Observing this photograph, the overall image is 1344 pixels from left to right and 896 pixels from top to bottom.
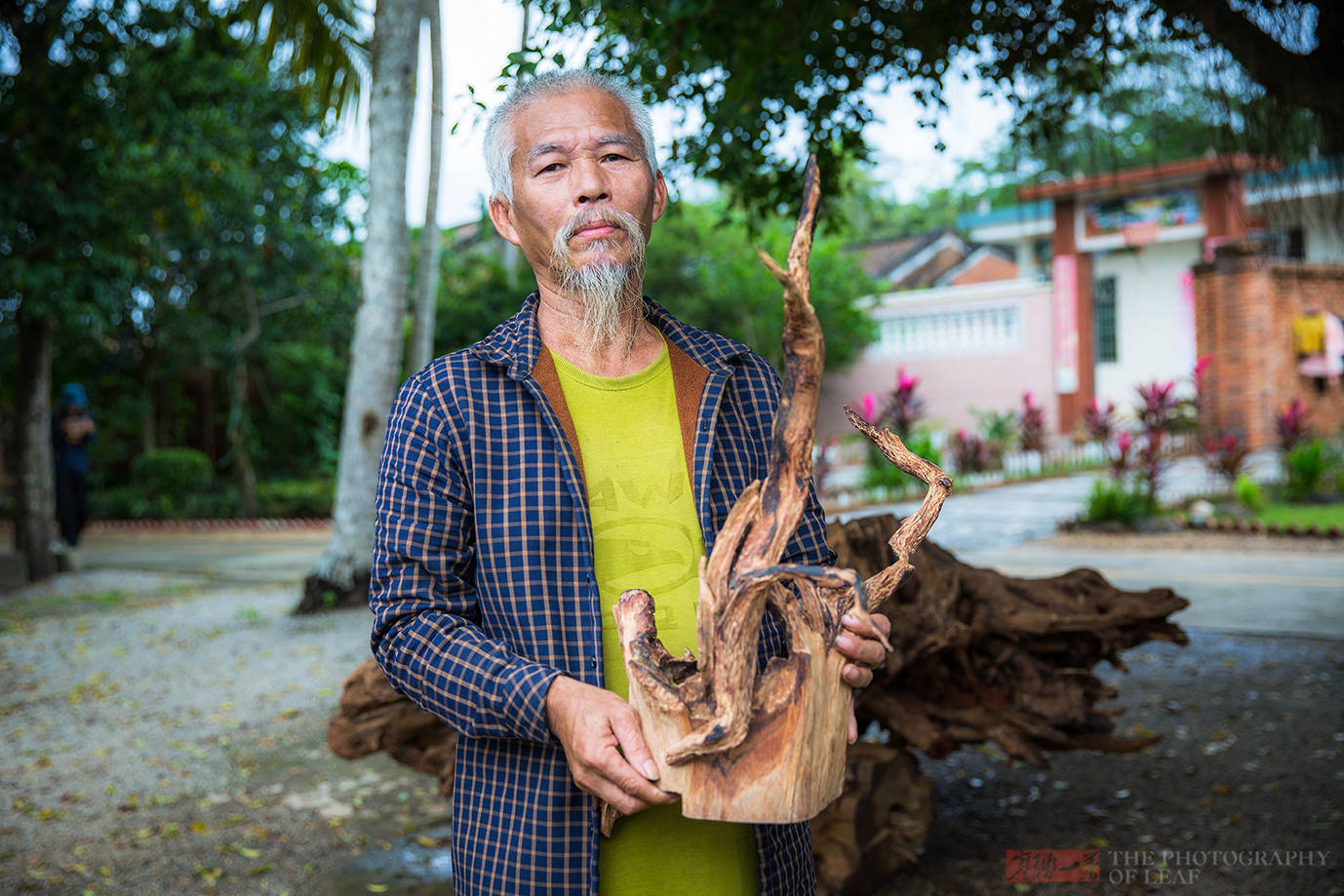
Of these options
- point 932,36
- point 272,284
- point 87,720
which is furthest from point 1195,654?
point 272,284

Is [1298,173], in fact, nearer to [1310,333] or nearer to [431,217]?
[431,217]

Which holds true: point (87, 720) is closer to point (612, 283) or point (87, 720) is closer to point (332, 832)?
point (332, 832)

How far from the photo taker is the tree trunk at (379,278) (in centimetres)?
740

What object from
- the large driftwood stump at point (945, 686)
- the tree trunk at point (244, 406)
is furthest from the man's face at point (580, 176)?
the tree trunk at point (244, 406)

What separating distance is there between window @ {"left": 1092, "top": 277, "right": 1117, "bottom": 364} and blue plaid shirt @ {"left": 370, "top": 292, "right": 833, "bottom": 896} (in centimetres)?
2064

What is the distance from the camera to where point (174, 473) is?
56.5 ft

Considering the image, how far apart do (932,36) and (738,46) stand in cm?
84

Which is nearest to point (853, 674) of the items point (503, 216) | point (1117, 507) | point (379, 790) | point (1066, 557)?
point (503, 216)

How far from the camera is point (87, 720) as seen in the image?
5.59 metres

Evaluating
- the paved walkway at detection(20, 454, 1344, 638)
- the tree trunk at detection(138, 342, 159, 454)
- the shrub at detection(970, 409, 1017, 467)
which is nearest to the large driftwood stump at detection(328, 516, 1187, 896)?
the paved walkway at detection(20, 454, 1344, 638)

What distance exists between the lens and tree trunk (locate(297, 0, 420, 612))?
7.40m

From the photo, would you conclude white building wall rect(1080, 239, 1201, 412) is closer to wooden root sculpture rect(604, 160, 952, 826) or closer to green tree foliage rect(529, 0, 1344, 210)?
green tree foliage rect(529, 0, 1344, 210)

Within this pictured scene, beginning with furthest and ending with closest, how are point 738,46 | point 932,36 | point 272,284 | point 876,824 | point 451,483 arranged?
point 272,284, point 932,36, point 738,46, point 876,824, point 451,483

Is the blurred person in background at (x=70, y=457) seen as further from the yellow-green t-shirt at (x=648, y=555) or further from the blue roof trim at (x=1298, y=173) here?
the yellow-green t-shirt at (x=648, y=555)
